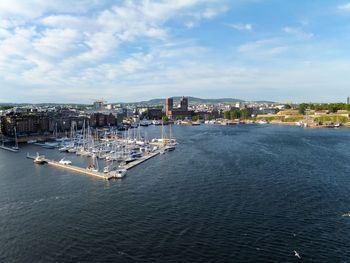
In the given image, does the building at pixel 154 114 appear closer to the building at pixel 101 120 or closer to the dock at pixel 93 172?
the building at pixel 101 120

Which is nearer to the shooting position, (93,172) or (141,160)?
(93,172)

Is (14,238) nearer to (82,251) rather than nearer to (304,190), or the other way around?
(82,251)

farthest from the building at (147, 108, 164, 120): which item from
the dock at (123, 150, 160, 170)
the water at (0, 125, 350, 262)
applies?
the water at (0, 125, 350, 262)

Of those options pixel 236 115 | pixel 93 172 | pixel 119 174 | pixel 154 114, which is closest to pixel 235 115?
pixel 236 115

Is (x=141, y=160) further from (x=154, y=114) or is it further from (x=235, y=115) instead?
(x=235, y=115)

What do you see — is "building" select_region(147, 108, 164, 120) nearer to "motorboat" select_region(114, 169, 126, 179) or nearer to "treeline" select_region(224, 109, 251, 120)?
"treeline" select_region(224, 109, 251, 120)

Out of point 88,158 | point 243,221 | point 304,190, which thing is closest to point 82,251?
point 243,221

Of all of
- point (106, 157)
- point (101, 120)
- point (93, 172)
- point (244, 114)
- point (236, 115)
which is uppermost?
point (244, 114)

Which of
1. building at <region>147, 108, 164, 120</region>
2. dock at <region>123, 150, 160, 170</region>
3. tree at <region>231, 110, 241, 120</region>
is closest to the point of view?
dock at <region>123, 150, 160, 170</region>
